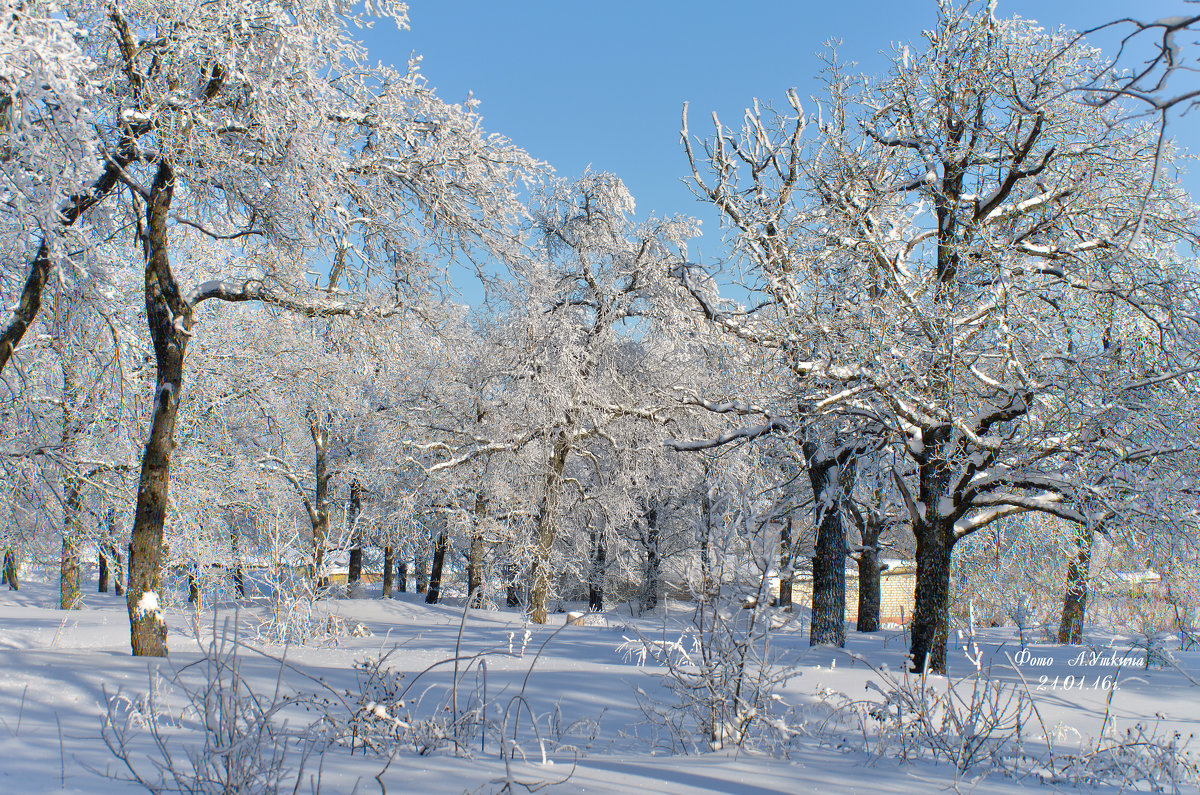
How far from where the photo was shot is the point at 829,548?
1165 cm

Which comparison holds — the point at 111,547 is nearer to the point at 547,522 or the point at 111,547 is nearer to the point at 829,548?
the point at 547,522

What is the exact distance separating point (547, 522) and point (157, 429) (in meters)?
8.75

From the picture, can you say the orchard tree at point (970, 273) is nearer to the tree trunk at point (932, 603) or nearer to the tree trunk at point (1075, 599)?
the tree trunk at point (932, 603)

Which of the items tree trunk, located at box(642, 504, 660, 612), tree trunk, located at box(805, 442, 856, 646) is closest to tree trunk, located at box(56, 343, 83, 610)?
tree trunk, located at box(805, 442, 856, 646)

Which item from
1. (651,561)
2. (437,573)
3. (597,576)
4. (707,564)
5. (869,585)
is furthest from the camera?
(651,561)

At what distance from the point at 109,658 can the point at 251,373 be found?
29.4 ft

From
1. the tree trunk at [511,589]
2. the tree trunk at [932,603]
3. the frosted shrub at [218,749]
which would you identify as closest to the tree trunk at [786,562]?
the tree trunk at [932,603]

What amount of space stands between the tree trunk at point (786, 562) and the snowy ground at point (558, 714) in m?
0.63

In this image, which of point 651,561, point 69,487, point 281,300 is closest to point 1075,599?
point 651,561

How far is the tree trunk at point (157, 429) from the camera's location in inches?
276

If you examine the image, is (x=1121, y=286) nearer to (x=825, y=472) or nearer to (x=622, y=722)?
(x=825, y=472)

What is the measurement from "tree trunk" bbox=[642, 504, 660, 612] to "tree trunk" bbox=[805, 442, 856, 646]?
12982 mm

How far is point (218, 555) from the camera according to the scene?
16344 mm

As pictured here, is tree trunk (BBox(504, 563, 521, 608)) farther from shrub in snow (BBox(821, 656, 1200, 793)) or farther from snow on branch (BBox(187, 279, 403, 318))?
shrub in snow (BBox(821, 656, 1200, 793))
